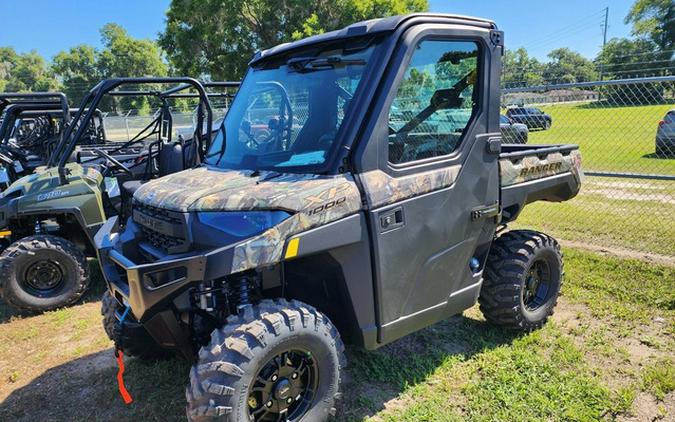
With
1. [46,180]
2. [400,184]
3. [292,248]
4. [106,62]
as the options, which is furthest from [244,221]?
[106,62]

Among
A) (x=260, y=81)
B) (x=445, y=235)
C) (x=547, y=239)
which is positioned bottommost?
(x=547, y=239)

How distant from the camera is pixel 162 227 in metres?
2.59

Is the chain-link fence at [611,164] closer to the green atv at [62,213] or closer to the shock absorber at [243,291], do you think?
the shock absorber at [243,291]

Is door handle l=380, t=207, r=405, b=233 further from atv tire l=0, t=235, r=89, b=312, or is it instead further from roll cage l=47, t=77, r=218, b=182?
atv tire l=0, t=235, r=89, b=312

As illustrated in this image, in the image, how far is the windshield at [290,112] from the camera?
2.76 m

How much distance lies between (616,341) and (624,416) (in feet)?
3.45

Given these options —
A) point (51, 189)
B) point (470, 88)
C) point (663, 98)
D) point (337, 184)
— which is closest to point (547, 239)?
point (470, 88)

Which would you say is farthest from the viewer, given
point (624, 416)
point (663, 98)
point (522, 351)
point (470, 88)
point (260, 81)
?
point (663, 98)

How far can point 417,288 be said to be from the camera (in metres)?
2.95

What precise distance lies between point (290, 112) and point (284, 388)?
1699 mm

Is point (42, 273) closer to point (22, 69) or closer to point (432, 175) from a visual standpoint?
point (432, 175)

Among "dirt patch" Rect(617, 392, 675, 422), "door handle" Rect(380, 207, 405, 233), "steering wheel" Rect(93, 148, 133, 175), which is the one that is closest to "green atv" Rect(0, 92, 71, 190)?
"steering wheel" Rect(93, 148, 133, 175)

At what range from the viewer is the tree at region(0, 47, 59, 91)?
3238 inches

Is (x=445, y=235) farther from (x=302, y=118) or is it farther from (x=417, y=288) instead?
(x=302, y=118)
